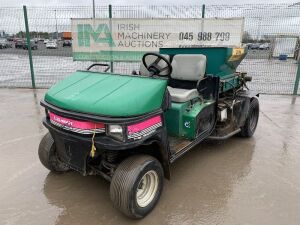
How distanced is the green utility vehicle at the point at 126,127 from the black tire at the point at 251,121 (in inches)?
41.3

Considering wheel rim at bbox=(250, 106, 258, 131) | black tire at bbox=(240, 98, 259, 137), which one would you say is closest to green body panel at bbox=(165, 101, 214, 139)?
black tire at bbox=(240, 98, 259, 137)

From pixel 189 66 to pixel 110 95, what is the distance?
1.60 metres

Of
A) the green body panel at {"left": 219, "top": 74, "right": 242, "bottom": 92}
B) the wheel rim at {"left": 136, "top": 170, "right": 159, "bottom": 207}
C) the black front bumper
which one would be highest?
the green body panel at {"left": 219, "top": 74, "right": 242, "bottom": 92}

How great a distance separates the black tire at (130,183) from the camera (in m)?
2.40

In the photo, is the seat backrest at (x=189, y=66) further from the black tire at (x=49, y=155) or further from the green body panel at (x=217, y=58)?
the black tire at (x=49, y=155)

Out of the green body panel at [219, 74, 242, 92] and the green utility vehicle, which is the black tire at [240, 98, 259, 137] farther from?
the green utility vehicle

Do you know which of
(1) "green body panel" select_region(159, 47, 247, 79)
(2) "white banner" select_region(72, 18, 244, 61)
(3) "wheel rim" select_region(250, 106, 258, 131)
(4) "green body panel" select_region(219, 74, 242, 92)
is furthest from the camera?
(2) "white banner" select_region(72, 18, 244, 61)

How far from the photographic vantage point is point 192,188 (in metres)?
3.12

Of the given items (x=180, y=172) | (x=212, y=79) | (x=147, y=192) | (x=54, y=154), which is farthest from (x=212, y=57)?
(x=54, y=154)

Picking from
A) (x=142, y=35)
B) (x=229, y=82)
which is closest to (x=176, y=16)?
(x=142, y=35)

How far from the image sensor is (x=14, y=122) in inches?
207

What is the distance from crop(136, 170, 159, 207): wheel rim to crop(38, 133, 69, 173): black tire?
977 millimetres

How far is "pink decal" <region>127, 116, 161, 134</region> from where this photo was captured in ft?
7.73

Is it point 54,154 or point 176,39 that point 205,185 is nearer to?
point 54,154
